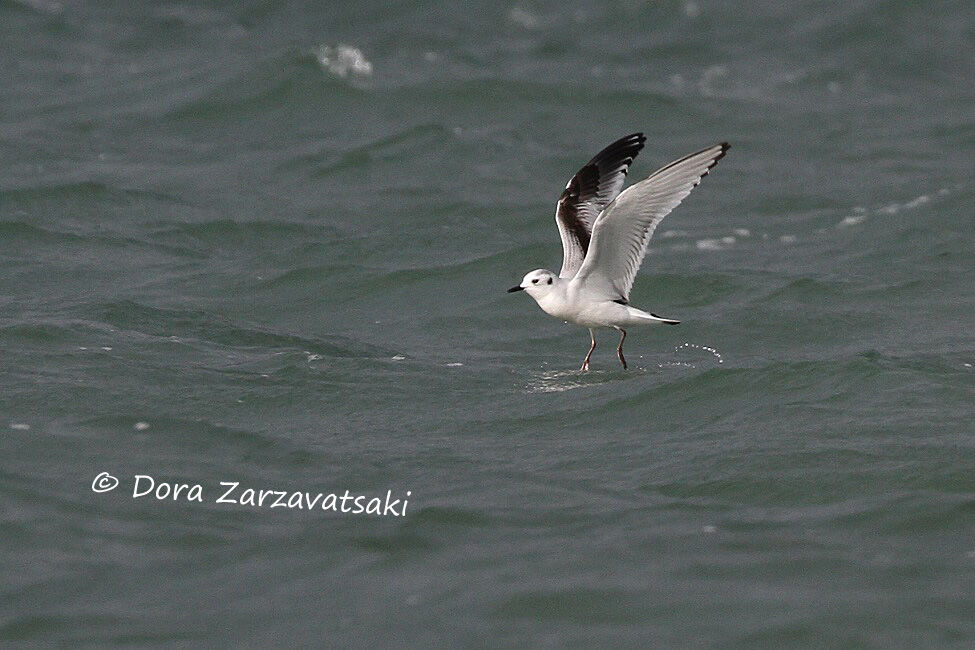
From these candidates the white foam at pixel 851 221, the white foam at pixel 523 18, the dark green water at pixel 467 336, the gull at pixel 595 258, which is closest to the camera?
the dark green water at pixel 467 336

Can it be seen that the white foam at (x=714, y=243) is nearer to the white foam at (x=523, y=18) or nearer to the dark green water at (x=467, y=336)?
the dark green water at (x=467, y=336)

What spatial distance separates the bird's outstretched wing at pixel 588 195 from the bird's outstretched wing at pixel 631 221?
0.22 m

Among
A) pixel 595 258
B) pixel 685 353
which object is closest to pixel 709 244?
pixel 685 353

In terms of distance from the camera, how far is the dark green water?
309 inches

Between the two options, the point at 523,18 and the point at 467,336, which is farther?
the point at 523,18

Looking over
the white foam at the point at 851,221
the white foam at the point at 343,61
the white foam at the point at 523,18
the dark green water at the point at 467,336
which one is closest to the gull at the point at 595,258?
the dark green water at the point at 467,336

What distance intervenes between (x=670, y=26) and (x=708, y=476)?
58.6 feet

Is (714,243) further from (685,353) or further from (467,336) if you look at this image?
(467,336)

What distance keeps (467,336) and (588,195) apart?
219 centimetres

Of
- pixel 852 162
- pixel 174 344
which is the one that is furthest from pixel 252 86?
pixel 174 344

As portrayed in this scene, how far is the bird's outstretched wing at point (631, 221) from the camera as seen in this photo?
1069 cm

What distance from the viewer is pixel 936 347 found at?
12367 mm

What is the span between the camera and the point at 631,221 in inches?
436

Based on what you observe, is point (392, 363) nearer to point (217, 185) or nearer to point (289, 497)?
point (289, 497)
